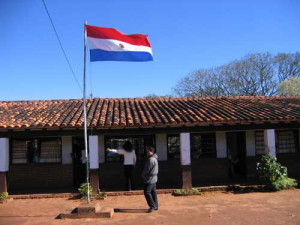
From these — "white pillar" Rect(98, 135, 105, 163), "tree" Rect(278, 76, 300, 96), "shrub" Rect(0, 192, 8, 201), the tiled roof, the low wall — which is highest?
"tree" Rect(278, 76, 300, 96)

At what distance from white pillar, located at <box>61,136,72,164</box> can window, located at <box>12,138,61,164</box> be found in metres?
0.19

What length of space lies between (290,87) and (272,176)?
22245mm

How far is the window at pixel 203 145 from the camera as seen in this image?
43.4 feet

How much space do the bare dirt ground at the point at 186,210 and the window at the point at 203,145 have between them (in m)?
2.85

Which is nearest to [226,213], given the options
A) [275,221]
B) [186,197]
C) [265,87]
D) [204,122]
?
[275,221]

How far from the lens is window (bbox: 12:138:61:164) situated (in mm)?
12758

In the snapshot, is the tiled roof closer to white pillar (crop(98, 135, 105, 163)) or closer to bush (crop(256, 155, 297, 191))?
white pillar (crop(98, 135, 105, 163))

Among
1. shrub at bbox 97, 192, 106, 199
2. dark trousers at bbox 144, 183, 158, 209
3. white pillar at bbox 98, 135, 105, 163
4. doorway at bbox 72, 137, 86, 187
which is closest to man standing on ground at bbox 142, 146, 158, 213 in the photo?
dark trousers at bbox 144, 183, 158, 209

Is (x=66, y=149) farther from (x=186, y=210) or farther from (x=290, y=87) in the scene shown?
(x=290, y=87)

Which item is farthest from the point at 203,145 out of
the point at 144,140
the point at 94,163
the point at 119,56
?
the point at 119,56

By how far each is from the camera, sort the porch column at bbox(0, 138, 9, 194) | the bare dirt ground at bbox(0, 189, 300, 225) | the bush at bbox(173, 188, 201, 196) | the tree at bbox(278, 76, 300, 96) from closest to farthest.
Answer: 1. the bare dirt ground at bbox(0, 189, 300, 225)
2. the bush at bbox(173, 188, 201, 196)
3. the porch column at bbox(0, 138, 9, 194)
4. the tree at bbox(278, 76, 300, 96)

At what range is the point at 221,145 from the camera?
13242mm

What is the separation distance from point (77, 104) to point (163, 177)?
5.03m

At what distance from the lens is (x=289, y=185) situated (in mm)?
10711
